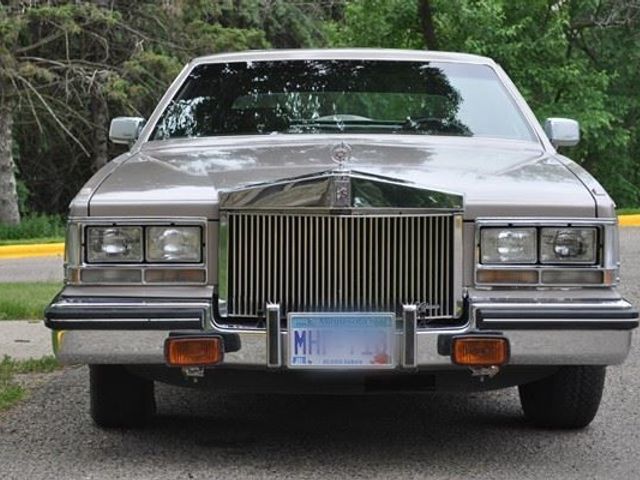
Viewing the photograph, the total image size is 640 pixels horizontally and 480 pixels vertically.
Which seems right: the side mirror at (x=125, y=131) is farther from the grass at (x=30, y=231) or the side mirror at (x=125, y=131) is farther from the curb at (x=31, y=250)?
the grass at (x=30, y=231)

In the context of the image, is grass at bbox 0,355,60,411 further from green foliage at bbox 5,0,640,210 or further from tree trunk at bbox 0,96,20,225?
tree trunk at bbox 0,96,20,225

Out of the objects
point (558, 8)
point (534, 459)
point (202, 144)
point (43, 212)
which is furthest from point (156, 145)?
point (43, 212)

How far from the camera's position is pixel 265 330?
4016mm

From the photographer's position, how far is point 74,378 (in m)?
6.24

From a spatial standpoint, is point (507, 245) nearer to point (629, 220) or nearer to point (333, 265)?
point (333, 265)

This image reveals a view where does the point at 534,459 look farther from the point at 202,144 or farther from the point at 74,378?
the point at 74,378

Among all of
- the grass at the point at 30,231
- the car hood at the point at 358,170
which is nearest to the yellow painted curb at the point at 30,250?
the grass at the point at 30,231

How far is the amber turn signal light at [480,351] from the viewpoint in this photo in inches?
159

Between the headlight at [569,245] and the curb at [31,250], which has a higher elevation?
the headlight at [569,245]

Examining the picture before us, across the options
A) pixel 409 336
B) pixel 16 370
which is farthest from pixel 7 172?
pixel 409 336

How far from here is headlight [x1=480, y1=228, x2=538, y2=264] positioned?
4125mm

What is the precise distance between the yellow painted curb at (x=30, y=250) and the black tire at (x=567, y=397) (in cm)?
1180

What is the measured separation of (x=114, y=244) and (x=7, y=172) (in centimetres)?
1649

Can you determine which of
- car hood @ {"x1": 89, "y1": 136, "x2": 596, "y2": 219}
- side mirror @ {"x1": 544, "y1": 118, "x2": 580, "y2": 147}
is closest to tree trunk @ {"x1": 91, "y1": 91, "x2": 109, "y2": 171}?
side mirror @ {"x1": 544, "y1": 118, "x2": 580, "y2": 147}
